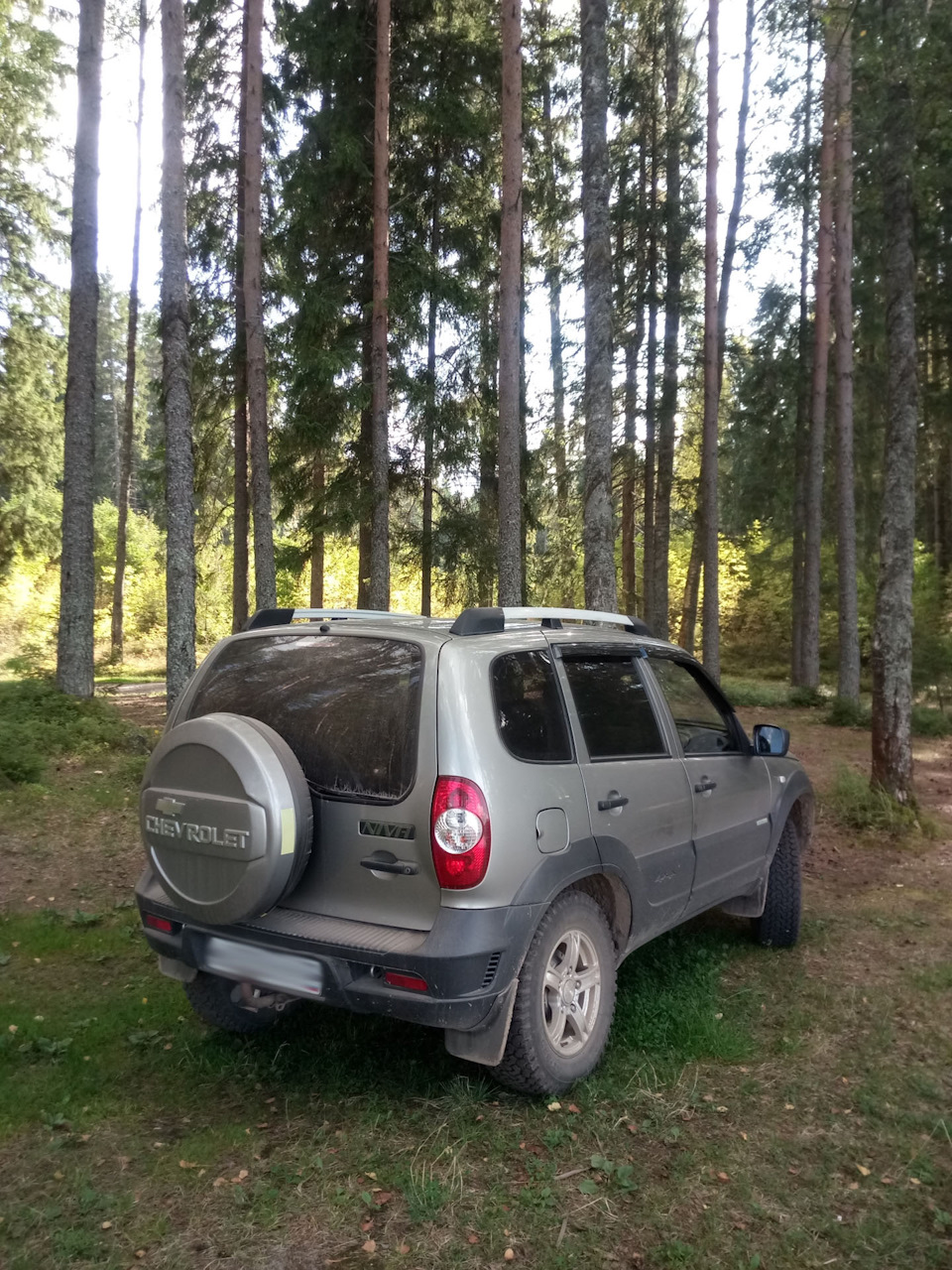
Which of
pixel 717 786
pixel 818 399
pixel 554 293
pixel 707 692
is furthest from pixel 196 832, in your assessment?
pixel 554 293

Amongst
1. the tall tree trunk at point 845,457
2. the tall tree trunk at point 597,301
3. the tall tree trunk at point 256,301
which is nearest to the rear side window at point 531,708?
the tall tree trunk at point 597,301

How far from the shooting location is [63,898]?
19.9 ft

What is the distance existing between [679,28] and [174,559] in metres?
16.9

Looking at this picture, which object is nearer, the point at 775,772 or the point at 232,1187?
the point at 232,1187

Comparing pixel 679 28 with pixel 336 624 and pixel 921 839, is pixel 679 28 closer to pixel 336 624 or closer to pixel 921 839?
pixel 921 839

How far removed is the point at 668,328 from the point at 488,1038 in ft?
61.9

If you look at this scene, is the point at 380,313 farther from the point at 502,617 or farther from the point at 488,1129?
the point at 488,1129

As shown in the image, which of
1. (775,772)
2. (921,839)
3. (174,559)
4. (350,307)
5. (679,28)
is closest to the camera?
(775,772)

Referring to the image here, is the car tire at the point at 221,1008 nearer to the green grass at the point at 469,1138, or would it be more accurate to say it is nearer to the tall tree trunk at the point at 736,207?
the green grass at the point at 469,1138

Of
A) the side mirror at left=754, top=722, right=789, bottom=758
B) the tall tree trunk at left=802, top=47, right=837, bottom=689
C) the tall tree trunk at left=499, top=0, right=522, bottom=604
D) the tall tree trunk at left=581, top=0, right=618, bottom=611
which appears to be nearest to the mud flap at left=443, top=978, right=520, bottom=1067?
the side mirror at left=754, top=722, right=789, bottom=758

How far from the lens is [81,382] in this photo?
1222 centimetres

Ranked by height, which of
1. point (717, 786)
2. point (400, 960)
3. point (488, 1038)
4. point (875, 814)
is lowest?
point (875, 814)

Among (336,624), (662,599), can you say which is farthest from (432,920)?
(662,599)

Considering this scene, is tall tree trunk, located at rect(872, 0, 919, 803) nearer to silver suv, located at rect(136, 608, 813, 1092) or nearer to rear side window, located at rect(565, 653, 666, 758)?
rear side window, located at rect(565, 653, 666, 758)
